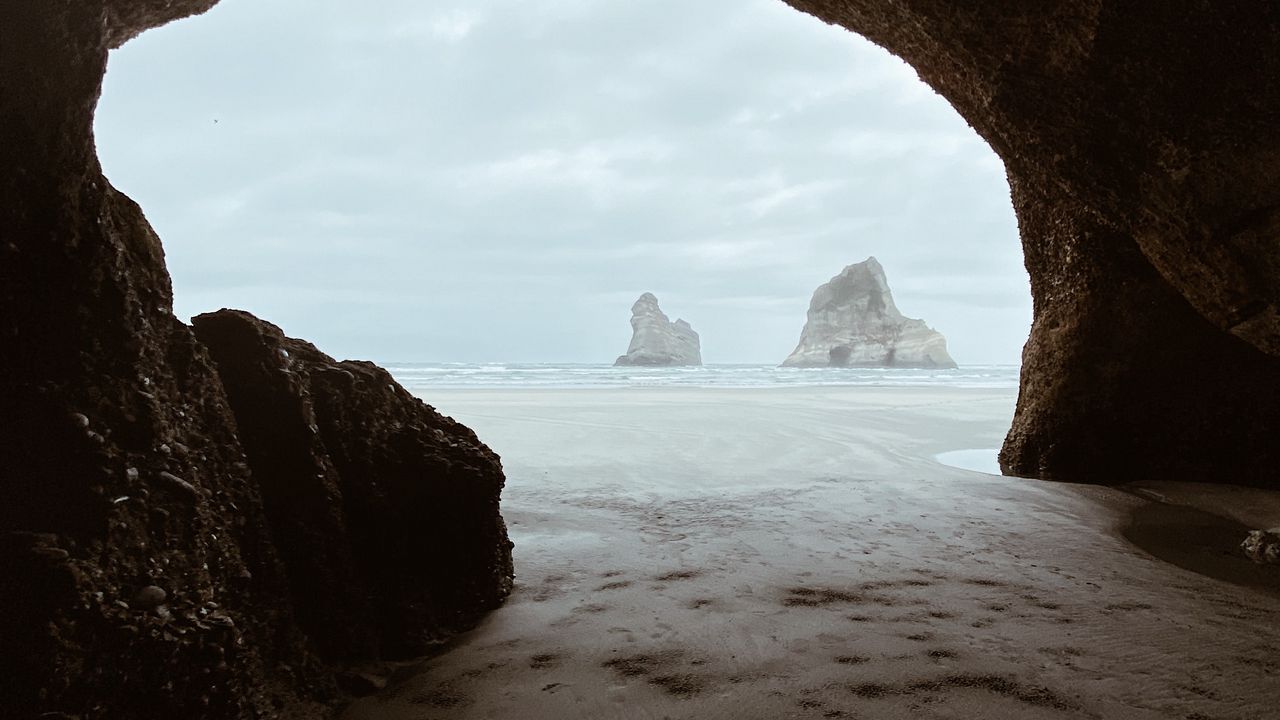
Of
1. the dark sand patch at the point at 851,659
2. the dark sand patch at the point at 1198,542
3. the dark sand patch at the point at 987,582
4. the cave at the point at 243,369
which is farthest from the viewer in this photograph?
the dark sand patch at the point at 1198,542

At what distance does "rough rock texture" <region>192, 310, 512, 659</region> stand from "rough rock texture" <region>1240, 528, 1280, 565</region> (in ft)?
13.5

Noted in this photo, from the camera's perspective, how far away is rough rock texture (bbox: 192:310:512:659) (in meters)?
2.29

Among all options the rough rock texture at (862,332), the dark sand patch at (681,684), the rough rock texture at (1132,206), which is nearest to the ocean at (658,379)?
the rough rock texture at (1132,206)

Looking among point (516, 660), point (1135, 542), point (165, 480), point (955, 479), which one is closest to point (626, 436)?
point (955, 479)

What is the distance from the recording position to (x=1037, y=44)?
153 inches

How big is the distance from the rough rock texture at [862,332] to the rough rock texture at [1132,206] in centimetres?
5967

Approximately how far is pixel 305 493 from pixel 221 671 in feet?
2.28

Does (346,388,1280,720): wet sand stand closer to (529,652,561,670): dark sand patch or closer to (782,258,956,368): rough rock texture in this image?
(529,652,561,670): dark sand patch

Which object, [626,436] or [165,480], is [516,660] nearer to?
[165,480]

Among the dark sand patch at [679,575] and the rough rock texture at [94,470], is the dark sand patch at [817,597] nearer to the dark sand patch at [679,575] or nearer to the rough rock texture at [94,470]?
the dark sand patch at [679,575]

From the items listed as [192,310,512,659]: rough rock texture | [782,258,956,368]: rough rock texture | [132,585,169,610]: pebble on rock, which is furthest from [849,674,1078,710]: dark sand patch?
[782,258,956,368]: rough rock texture

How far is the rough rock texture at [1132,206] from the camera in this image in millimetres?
3430

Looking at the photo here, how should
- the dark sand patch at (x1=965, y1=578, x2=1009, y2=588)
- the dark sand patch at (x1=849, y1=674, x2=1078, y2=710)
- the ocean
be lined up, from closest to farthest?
the dark sand patch at (x1=849, y1=674, x2=1078, y2=710)
the dark sand patch at (x1=965, y1=578, x2=1009, y2=588)
the ocean

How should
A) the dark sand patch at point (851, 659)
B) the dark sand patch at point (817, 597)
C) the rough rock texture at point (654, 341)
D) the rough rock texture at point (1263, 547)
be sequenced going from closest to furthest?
the dark sand patch at point (851, 659), the dark sand patch at point (817, 597), the rough rock texture at point (1263, 547), the rough rock texture at point (654, 341)
